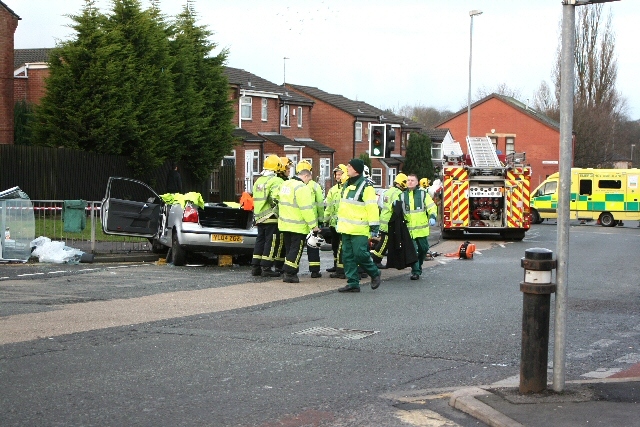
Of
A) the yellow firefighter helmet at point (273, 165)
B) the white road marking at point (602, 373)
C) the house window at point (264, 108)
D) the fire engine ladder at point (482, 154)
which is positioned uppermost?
the house window at point (264, 108)

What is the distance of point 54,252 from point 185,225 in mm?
2692

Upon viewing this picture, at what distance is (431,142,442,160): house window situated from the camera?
76312mm

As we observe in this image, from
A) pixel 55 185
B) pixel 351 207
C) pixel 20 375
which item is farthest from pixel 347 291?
pixel 55 185

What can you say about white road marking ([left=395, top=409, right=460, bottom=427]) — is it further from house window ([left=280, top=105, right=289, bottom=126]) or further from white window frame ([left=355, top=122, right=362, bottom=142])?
white window frame ([left=355, top=122, right=362, bottom=142])

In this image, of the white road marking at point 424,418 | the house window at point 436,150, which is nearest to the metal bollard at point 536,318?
the white road marking at point 424,418

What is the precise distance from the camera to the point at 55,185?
27.4 metres

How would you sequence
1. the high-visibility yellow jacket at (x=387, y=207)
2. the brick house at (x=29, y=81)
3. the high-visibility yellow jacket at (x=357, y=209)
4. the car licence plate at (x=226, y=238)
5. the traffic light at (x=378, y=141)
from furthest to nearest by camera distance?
the brick house at (x=29, y=81) → the traffic light at (x=378, y=141) → the car licence plate at (x=226, y=238) → the high-visibility yellow jacket at (x=387, y=207) → the high-visibility yellow jacket at (x=357, y=209)

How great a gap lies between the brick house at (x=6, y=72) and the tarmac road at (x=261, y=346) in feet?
63.6

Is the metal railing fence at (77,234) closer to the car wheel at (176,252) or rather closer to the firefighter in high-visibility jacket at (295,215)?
the car wheel at (176,252)

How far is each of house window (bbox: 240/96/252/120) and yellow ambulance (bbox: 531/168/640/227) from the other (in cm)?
1745

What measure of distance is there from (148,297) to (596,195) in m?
31.4

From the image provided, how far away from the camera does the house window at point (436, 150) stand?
76.3 m

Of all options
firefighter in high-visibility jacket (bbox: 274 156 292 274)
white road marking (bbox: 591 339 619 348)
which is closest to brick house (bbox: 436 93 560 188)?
firefighter in high-visibility jacket (bbox: 274 156 292 274)

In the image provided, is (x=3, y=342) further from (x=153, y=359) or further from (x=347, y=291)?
(x=347, y=291)
